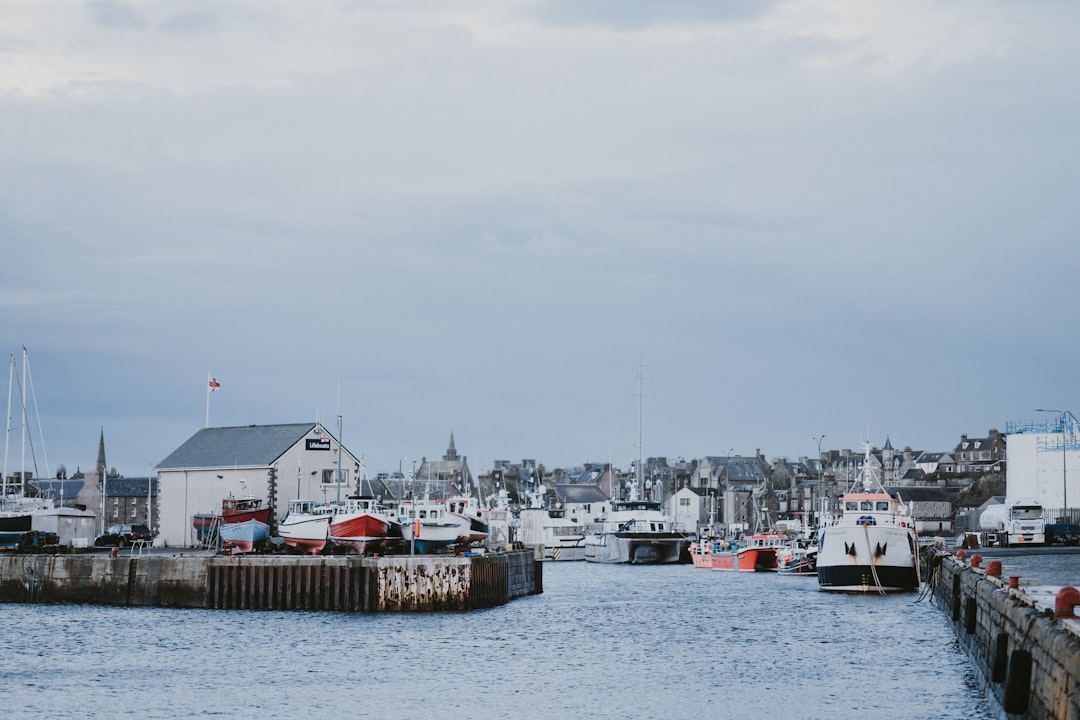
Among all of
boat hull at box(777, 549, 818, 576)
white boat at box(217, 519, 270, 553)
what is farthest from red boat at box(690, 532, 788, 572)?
white boat at box(217, 519, 270, 553)

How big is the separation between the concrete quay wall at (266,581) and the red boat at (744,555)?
42.6 metres

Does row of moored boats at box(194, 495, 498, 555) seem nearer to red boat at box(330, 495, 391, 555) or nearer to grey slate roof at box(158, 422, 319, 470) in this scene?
red boat at box(330, 495, 391, 555)

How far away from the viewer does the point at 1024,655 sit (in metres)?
22.8

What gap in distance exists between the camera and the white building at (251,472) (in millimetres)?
83500

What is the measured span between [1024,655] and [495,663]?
21.2 m

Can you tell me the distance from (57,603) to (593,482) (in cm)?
13276

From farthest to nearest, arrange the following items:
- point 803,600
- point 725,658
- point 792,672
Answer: point 803,600
point 725,658
point 792,672

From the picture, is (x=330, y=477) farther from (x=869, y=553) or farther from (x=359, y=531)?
(x=869, y=553)

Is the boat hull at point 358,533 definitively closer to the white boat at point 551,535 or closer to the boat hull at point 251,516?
the boat hull at point 251,516

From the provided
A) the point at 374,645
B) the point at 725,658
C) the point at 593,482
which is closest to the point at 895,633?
the point at 725,658

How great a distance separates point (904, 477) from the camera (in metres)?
193

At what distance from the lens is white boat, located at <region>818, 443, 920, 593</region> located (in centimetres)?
6494

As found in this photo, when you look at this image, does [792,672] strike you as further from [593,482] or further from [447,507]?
[593,482]

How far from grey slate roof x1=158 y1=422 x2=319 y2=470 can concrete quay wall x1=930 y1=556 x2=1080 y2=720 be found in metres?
53.7
